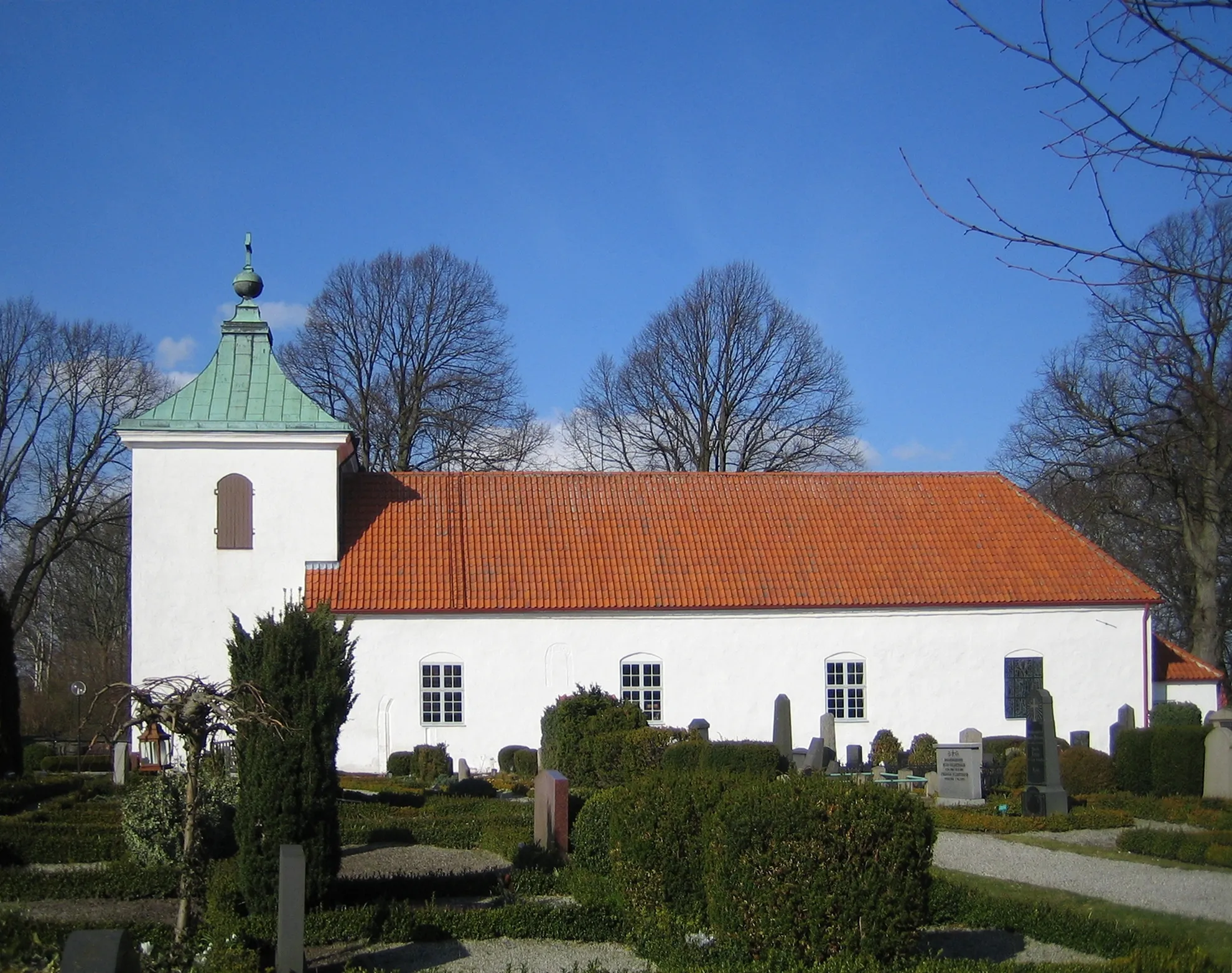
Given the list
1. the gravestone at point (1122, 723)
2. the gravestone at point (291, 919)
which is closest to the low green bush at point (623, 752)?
the gravestone at point (291, 919)

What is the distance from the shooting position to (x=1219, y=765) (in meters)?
18.4

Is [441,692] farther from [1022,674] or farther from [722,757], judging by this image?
[1022,674]

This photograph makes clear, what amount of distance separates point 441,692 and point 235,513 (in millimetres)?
5392

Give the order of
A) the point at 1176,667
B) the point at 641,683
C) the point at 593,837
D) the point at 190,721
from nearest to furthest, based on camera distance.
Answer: the point at 190,721, the point at 593,837, the point at 641,683, the point at 1176,667

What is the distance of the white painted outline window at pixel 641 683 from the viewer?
82.8 feet

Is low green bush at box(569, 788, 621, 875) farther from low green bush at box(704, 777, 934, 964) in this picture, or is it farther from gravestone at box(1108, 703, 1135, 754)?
gravestone at box(1108, 703, 1135, 754)

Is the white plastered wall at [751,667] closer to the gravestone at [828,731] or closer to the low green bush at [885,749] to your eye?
the low green bush at [885,749]

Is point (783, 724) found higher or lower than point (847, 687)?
lower

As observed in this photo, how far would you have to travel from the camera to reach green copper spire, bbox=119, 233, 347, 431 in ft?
82.5

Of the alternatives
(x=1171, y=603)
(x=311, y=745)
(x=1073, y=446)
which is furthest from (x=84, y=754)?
(x=1171, y=603)

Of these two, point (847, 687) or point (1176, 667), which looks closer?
point (847, 687)

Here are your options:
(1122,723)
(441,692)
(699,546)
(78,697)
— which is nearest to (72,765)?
(78,697)

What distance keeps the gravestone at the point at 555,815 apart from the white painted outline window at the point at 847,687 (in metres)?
13.7

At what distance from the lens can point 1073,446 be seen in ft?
105
